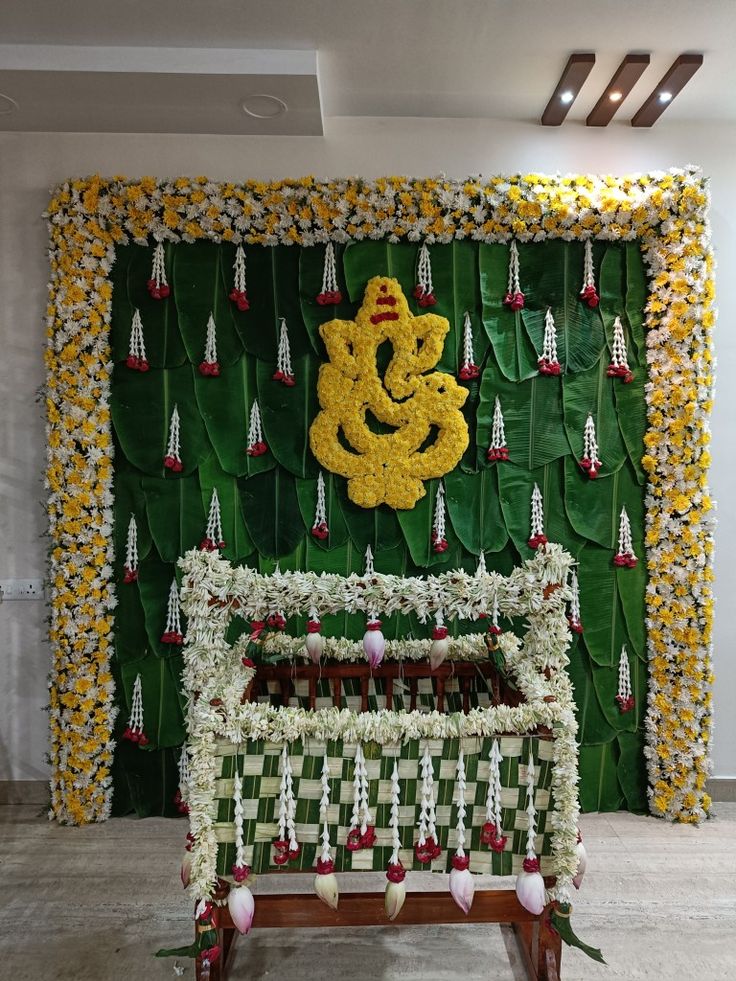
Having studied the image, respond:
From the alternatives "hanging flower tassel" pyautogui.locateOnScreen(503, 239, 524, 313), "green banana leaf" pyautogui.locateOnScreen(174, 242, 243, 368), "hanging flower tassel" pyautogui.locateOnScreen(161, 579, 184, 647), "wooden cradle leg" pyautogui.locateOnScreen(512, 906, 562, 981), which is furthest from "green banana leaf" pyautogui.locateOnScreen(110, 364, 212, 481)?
"wooden cradle leg" pyautogui.locateOnScreen(512, 906, 562, 981)

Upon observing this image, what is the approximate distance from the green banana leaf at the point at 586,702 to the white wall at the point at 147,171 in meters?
1.11

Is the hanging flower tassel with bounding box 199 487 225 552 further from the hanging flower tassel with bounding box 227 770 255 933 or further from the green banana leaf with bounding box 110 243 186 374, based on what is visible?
the hanging flower tassel with bounding box 227 770 255 933

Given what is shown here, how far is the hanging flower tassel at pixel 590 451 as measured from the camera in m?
2.63

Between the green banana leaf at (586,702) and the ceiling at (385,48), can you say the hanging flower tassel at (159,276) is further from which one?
the green banana leaf at (586,702)

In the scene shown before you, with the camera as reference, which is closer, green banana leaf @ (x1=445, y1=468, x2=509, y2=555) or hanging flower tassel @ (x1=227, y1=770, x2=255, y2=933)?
hanging flower tassel @ (x1=227, y1=770, x2=255, y2=933)

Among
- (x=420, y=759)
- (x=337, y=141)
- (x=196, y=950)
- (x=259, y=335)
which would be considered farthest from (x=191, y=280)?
(x=196, y=950)

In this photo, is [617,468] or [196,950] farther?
[617,468]

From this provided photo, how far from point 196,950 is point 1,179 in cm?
272

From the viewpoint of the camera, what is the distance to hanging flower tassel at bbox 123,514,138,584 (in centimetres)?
260

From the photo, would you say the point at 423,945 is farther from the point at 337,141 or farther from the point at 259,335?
the point at 337,141

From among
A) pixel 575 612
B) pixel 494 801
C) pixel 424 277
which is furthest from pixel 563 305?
pixel 494 801

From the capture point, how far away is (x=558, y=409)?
265 cm

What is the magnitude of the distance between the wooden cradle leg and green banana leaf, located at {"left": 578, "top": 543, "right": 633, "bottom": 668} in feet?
3.52

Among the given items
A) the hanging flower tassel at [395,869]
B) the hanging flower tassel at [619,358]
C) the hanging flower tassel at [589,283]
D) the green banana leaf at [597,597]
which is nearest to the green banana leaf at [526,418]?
the hanging flower tassel at [619,358]
